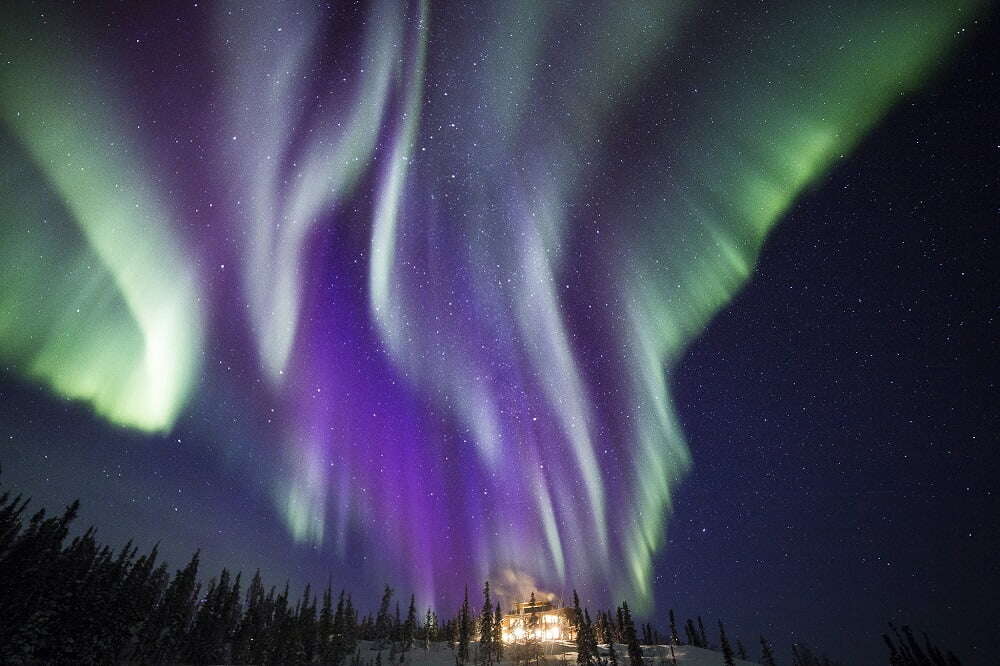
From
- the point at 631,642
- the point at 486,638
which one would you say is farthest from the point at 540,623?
the point at 631,642

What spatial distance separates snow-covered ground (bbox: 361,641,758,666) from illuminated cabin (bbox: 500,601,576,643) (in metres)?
11.4

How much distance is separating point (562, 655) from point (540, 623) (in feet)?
127

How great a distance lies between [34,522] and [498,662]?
315 feet

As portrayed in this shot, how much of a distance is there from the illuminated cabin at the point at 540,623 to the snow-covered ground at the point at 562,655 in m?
11.4

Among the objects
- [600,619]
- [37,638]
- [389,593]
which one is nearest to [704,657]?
[600,619]

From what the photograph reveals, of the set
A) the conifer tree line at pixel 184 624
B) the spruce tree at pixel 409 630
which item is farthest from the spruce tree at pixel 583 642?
the spruce tree at pixel 409 630

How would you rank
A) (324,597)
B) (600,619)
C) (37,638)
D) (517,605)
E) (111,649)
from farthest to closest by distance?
(517,605) < (600,619) < (324,597) < (111,649) < (37,638)

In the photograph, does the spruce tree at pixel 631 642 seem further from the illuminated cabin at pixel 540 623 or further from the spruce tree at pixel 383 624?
the spruce tree at pixel 383 624

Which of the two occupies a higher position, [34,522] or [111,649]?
[34,522]

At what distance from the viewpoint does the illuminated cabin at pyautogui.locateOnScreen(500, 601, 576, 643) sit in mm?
136375

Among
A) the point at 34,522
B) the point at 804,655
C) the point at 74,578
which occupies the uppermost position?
the point at 34,522

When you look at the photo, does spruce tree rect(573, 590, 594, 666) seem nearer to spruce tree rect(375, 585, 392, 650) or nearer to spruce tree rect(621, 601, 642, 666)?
spruce tree rect(621, 601, 642, 666)

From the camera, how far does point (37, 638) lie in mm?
54656

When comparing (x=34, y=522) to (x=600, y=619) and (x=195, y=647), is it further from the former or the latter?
(x=600, y=619)
